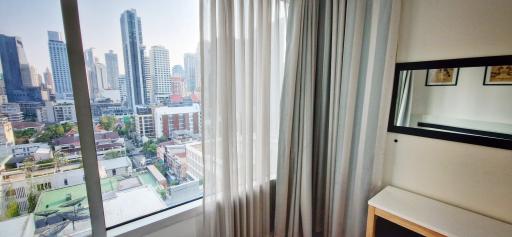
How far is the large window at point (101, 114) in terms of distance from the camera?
95cm

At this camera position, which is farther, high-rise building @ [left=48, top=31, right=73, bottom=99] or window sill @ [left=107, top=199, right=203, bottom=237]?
window sill @ [left=107, top=199, right=203, bottom=237]

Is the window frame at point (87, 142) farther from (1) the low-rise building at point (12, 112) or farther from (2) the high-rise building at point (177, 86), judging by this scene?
Result: (2) the high-rise building at point (177, 86)

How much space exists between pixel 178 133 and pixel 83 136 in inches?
19.6

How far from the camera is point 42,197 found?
3.43ft

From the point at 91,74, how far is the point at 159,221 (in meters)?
0.95

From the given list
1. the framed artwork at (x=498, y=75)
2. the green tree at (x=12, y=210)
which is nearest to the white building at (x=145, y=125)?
the green tree at (x=12, y=210)

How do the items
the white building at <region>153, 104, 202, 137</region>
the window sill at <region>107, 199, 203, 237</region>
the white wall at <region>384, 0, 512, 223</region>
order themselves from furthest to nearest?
1. the white building at <region>153, 104, 202, 137</region>
2. the window sill at <region>107, 199, 203, 237</region>
3. the white wall at <region>384, 0, 512, 223</region>

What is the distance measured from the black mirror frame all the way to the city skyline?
56.3 inches

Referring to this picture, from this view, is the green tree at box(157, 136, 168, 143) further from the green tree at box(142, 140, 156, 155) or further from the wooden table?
the wooden table

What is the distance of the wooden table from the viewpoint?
1061mm

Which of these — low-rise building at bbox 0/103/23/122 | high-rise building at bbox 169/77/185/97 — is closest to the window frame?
low-rise building at bbox 0/103/23/122

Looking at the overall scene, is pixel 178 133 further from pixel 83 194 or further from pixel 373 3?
pixel 373 3

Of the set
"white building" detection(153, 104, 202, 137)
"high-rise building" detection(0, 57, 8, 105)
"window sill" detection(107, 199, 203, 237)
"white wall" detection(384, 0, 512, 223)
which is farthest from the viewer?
"white building" detection(153, 104, 202, 137)

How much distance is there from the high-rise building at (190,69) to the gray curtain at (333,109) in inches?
26.8
